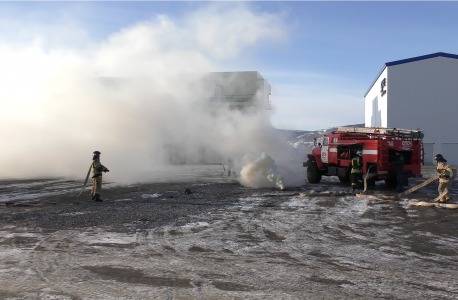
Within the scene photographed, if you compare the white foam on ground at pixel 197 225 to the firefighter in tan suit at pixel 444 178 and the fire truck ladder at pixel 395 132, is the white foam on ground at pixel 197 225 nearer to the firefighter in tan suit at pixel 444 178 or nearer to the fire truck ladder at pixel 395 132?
the firefighter in tan suit at pixel 444 178

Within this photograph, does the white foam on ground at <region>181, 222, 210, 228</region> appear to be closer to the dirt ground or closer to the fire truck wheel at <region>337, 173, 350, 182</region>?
the dirt ground

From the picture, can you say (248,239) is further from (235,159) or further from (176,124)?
(176,124)

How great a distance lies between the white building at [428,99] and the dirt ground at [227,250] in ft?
79.3

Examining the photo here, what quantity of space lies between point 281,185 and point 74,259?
31.7 feet

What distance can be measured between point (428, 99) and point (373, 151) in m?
21.6

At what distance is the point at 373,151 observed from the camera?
46.5 feet

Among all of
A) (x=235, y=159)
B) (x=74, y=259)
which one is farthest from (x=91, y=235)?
(x=235, y=159)

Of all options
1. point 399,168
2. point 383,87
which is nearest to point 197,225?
point 399,168

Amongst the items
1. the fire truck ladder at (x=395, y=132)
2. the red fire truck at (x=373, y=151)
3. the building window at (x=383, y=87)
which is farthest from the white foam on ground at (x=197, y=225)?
the building window at (x=383, y=87)

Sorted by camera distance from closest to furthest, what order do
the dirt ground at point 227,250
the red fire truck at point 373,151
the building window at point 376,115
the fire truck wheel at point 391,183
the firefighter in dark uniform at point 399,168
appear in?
the dirt ground at point 227,250
the firefighter in dark uniform at point 399,168
the red fire truck at point 373,151
the fire truck wheel at point 391,183
the building window at point 376,115

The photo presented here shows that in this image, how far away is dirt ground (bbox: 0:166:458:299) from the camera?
14.0 feet

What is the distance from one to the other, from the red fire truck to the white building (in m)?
18.7

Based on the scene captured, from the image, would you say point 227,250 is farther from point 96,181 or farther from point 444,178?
point 444,178

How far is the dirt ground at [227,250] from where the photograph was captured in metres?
4.25
